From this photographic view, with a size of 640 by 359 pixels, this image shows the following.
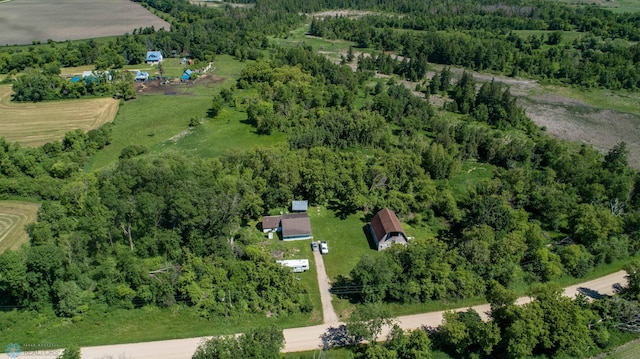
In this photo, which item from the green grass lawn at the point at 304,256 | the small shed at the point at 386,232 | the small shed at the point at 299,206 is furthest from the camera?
the small shed at the point at 299,206

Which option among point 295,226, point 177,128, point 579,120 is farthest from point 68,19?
point 579,120

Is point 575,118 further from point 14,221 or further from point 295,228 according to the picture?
point 14,221

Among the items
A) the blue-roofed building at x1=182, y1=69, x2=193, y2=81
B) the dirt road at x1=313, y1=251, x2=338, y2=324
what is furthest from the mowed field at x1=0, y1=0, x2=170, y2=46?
the dirt road at x1=313, y1=251, x2=338, y2=324

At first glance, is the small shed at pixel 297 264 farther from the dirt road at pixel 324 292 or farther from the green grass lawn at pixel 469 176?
the green grass lawn at pixel 469 176

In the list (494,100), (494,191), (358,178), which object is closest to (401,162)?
(358,178)

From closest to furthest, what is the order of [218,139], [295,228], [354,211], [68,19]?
1. [295,228]
2. [354,211]
3. [218,139]
4. [68,19]

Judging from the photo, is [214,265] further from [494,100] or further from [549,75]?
[549,75]

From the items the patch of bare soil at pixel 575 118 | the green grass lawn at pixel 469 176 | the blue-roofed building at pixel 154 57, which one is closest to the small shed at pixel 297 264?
the green grass lawn at pixel 469 176
